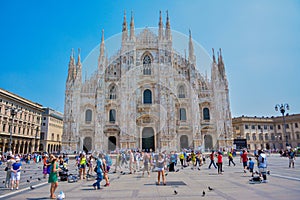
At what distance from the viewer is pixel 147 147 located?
33781 millimetres

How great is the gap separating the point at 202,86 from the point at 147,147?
13.0 m

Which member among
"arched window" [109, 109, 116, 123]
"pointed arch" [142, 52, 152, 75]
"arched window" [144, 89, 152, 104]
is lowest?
"arched window" [109, 109, 116, 123]

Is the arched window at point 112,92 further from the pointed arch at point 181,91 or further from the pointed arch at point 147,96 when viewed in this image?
the pointed arch at point 181,91

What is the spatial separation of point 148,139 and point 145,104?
5364 mm

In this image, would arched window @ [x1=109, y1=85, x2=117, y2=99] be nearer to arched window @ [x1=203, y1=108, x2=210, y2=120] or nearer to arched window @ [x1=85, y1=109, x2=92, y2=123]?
arched window @ [x1=85, y1=109, x2=92, y2=123]

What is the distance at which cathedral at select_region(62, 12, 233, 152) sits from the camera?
1266 inches

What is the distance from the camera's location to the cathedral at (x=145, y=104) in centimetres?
3216

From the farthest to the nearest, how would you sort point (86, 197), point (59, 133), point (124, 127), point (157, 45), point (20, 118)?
point (59, 133) < point (20, 118) < point (157, 45) < point (124, 127) < point (86, 197)

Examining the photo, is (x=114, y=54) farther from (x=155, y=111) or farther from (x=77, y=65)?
(x=155, y=111)

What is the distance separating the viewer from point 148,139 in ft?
111

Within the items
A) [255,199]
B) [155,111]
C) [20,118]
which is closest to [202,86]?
[155,111]

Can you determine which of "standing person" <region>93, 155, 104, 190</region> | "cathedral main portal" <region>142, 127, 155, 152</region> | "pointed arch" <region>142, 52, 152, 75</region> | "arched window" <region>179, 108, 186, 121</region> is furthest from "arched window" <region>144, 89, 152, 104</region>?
"standing person" <region>93, 155, 104, 190</region>

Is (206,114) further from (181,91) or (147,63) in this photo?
(147,63)

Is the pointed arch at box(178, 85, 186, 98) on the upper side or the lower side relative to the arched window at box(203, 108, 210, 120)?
upper
